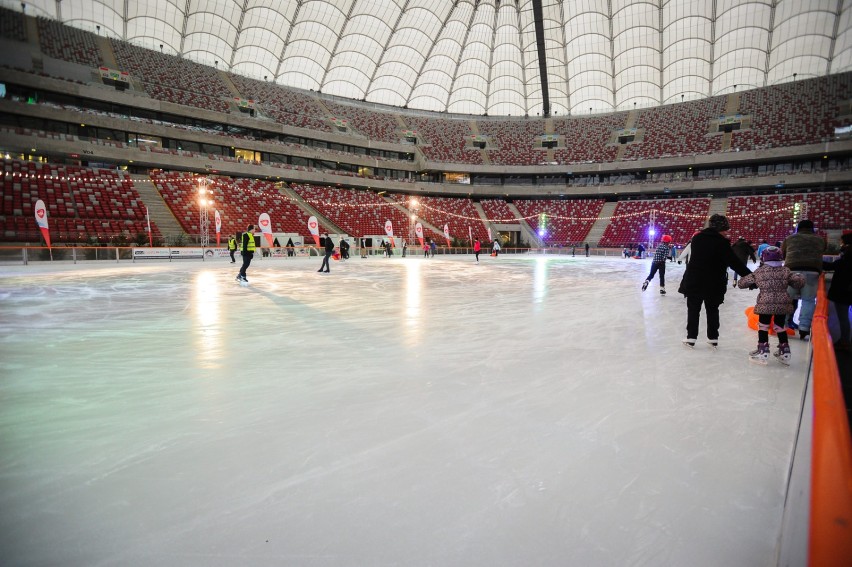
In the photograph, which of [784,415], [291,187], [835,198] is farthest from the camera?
[291,187]

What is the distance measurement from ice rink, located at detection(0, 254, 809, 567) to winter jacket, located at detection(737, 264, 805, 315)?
61 cm

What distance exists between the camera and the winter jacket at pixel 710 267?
16.7 ft

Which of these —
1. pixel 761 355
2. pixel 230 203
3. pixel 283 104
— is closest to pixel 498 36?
pixel 283 104

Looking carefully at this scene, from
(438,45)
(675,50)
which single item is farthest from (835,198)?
(438,45)

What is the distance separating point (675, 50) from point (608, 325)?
163 ft

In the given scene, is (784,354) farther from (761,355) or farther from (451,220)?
(451,220)

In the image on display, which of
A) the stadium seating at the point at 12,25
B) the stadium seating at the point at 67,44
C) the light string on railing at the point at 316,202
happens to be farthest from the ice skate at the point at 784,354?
the stadium seating at the point at 67,44

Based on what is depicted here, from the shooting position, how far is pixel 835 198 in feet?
124

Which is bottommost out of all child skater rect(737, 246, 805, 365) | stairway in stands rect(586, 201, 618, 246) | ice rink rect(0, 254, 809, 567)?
ice rink rect(0, 254, 809, 567)

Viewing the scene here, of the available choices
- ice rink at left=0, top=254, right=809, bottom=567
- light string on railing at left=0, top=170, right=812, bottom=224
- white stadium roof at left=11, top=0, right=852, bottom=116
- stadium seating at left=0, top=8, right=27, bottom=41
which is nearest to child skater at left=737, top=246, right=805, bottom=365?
ice rink at left=0, top=254, right=809, bottom=567

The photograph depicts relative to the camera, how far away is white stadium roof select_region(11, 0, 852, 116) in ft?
124

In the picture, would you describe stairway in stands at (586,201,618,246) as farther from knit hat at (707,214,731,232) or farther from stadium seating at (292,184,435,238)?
knit hat at (707,214,731,232)

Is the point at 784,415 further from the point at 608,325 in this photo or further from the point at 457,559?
the point at 608,325

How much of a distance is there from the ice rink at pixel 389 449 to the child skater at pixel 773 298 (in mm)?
196
